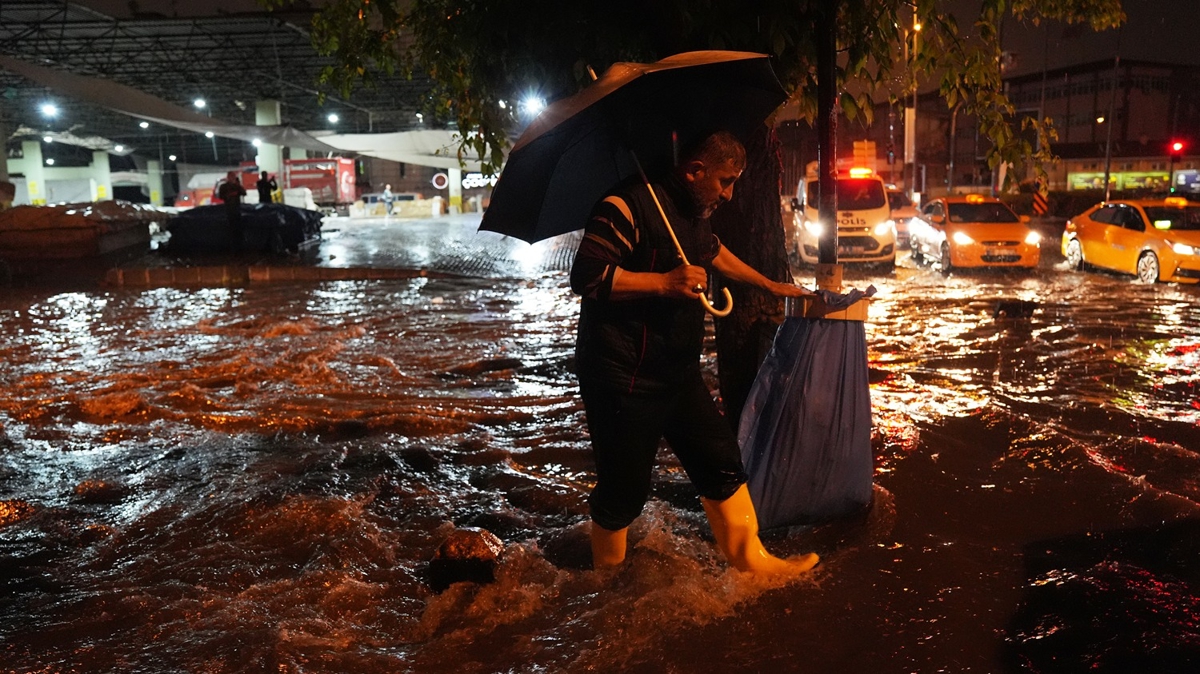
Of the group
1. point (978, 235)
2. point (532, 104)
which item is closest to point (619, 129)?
point (532, 104)

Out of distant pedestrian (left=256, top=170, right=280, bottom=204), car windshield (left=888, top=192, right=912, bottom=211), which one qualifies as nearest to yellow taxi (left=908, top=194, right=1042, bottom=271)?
car windshield (left=888, top=192, right=912, bottom=211)

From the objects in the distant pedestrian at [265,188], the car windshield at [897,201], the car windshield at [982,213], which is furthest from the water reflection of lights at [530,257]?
the car windshield at [897,201]

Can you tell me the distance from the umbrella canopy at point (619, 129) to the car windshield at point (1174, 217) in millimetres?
14021

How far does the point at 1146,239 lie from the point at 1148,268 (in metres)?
0.48

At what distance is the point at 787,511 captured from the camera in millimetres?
3828

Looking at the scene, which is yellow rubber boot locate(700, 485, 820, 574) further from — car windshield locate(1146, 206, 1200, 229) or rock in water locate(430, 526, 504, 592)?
car windshield locate(1146, 206, 1200, 229)

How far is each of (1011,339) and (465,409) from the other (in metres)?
5.86

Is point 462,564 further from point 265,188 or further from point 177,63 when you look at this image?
point 177,63

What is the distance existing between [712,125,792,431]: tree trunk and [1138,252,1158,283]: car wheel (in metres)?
12.5

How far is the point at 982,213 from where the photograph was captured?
17328 millimetres

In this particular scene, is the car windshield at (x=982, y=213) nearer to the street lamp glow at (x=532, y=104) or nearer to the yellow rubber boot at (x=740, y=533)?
the street lamp glow at (x=532, y=104)

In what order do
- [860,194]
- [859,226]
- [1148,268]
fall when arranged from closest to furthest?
1. [1148,268]
2. [859,226]
3. [860,194]

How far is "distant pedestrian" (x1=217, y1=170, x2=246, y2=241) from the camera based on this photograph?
1844cm

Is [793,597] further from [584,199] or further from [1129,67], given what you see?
[1129,67]
